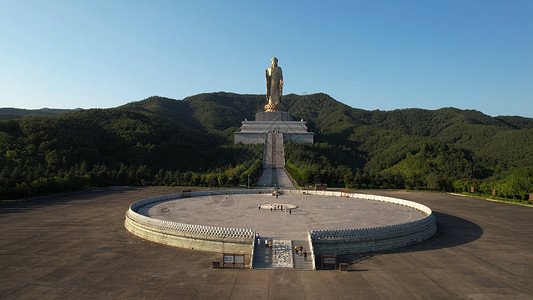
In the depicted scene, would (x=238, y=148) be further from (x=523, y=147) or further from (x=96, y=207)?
(x=523, y=147)

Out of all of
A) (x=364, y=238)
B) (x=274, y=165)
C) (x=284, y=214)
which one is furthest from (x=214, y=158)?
(x=364, y=238)

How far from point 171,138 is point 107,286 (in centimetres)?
6395

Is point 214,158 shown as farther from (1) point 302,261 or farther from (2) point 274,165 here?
(1) point 302,261

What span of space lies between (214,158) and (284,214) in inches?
1782

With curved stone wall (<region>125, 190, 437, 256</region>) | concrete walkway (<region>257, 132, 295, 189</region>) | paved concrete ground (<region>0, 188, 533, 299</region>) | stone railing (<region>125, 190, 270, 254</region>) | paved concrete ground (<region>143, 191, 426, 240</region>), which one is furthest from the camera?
concrete walkway (<region>257, 132, 295, 189</region>)

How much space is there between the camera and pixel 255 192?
43.3m

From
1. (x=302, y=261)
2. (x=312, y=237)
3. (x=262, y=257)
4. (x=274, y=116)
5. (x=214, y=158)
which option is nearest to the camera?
(x=302, y=261)

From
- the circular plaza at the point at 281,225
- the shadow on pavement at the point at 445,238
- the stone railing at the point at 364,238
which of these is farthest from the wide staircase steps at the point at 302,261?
the stone railing at the point at 364,238

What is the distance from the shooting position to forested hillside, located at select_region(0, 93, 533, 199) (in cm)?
5112

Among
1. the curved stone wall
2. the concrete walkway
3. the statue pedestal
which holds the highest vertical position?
the statue pedestal

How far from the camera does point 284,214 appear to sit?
2861 cm

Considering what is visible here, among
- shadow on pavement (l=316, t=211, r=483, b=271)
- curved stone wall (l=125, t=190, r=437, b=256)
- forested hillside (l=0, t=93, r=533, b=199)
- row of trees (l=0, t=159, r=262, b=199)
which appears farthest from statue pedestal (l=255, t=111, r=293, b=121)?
curved stone wall (l=125, t=190, r=437, b=256)

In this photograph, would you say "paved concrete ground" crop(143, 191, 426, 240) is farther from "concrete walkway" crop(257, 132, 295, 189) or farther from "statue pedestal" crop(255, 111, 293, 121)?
"statue pedestal" crop(255, 111, 293, 121)

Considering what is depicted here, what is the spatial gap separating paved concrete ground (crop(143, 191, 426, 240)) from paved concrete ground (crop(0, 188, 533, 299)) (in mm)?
3842
